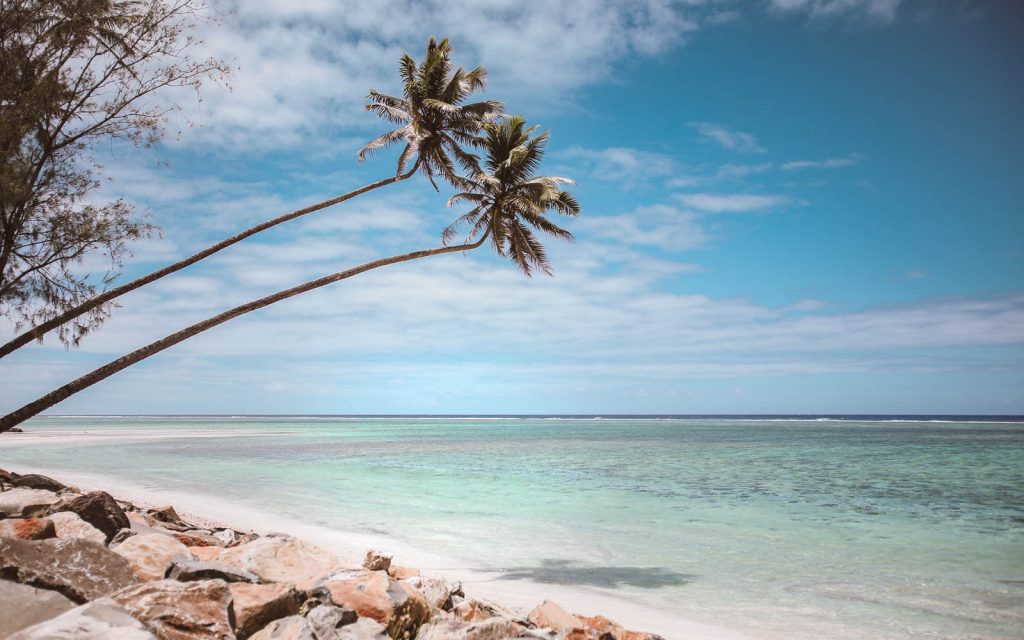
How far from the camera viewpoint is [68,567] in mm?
4602

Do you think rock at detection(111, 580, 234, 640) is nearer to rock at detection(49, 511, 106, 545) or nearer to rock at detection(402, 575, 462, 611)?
rock at detection(402, 575, 462, 611)

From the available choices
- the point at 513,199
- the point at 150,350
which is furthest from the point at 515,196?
the point at 150,350

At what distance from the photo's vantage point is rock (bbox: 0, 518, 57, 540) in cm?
546

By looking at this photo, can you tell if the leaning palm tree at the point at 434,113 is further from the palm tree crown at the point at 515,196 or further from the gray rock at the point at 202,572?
the gray rock at the point at 202,572

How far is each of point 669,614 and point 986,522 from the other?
1117 centimetres

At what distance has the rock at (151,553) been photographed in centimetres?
522

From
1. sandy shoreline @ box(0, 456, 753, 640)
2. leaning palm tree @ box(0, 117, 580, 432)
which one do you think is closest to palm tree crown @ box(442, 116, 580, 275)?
leaning palm tree @ box(0, 117, 580, 432)

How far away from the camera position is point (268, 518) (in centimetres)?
1390

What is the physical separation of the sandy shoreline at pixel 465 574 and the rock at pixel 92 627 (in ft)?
16.0

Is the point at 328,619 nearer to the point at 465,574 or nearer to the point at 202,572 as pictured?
the point at 202,572

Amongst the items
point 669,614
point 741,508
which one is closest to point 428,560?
point 669,614

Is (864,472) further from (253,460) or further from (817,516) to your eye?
(253,460)

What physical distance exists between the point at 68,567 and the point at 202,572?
3.15ft

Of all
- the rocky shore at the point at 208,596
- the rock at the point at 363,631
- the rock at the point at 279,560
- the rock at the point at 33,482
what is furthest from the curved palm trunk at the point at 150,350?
the rock at the point at 363,631
